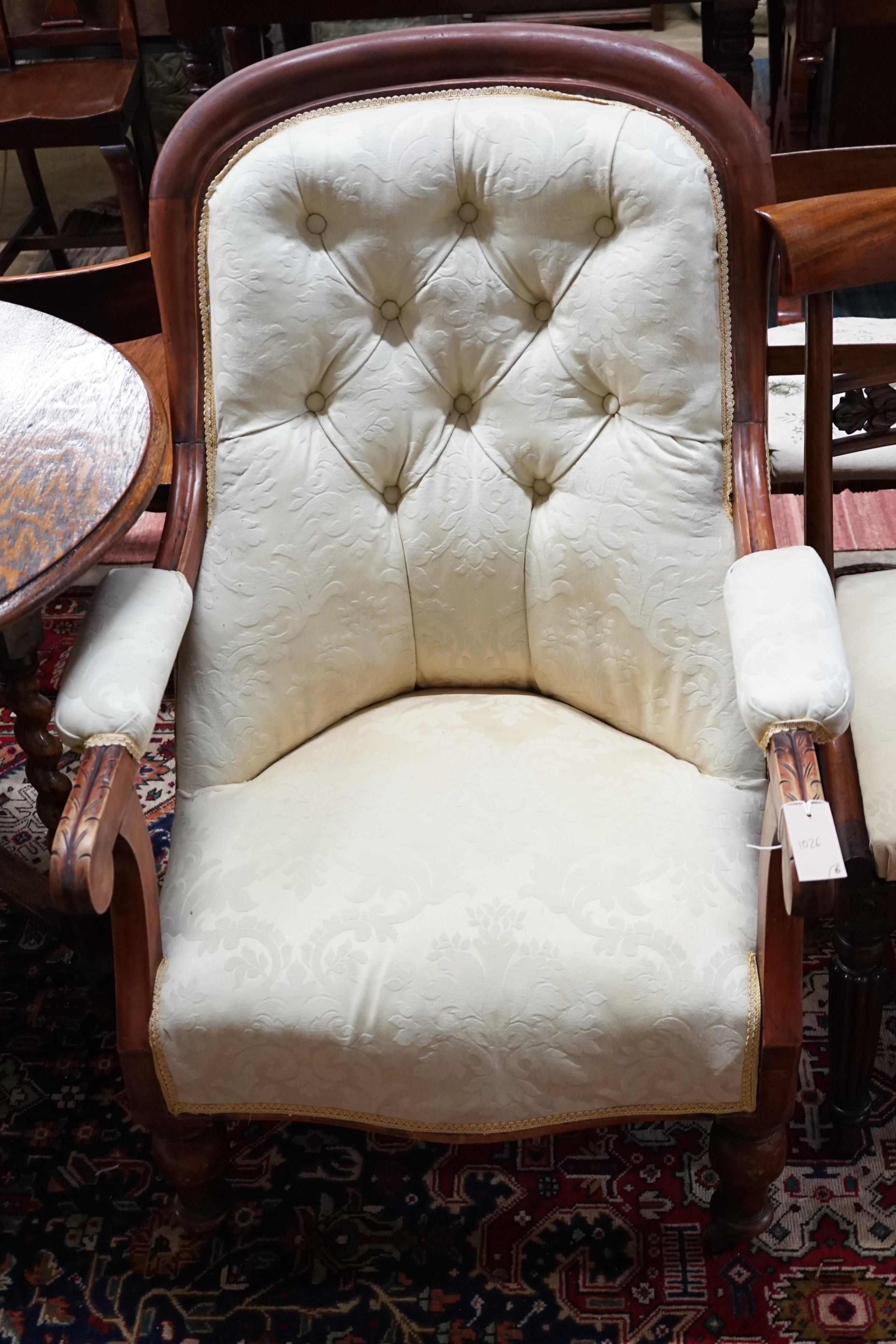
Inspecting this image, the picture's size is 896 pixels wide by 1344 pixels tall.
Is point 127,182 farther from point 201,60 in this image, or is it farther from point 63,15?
point 63,15

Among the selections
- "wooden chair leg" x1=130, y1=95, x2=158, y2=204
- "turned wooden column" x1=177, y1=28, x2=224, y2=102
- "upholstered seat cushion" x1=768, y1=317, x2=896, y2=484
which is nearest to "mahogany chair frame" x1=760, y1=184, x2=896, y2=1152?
"upholstered seat cushion" x1=768, y1=317, x2=896, y2=484

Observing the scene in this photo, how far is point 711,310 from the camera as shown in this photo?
1253mm

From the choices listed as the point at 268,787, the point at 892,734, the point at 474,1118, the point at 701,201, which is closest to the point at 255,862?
the point at 268,787

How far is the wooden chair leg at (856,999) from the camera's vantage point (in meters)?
1.22

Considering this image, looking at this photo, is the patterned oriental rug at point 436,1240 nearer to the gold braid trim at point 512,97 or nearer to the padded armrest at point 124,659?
the padded armrest at point 124,659

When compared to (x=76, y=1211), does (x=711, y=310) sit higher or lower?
higher

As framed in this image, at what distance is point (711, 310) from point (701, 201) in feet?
0.33

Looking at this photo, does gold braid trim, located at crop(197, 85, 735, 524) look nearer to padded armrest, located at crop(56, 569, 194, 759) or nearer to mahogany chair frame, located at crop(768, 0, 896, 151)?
padded armrest, located at crop(56, 569, 194, 759)

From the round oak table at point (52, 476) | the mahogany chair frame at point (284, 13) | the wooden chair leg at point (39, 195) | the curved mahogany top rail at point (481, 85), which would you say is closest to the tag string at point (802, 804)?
the curved mahogany top rail at point (481, 85)

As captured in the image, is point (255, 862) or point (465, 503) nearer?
point (255, 862)

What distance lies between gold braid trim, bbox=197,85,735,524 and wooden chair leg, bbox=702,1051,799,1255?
1.77 feet

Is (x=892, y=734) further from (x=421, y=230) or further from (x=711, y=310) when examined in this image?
(x=421, y=230)

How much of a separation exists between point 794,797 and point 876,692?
0.30 meters

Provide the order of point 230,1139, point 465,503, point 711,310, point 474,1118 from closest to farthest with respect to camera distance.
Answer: point 474,1118 < point 711,310 < point 465,503 < point 230,1139
